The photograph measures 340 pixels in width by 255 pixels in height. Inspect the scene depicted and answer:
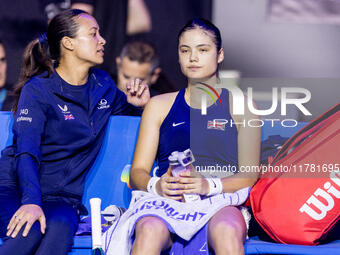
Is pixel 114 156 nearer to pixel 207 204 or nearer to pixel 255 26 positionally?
pixel 207 204

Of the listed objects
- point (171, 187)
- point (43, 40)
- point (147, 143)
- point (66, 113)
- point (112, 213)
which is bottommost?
point (112, 213)

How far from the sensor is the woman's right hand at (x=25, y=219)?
2.43 metres

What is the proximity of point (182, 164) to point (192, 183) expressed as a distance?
0.10 meters

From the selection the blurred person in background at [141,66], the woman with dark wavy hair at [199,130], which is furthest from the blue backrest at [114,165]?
the blurred person in background at [141,66]

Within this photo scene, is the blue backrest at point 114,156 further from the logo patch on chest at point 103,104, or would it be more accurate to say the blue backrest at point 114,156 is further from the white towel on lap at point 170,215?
the white towel on lap at point 170,215

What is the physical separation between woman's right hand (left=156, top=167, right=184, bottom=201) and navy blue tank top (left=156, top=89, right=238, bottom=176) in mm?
265

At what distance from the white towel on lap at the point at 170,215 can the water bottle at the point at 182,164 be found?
3 centimetres

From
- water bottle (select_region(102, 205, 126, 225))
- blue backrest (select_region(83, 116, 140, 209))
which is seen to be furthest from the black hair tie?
water bottle (select_region(102, 205, 126, 225))

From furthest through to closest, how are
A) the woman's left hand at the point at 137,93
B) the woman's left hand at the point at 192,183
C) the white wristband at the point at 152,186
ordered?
the woman's left hand at the point at 137,93 < the white wristband at the point at 152,186 < the woman's left hand at the point at 192,183

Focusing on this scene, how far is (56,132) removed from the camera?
286cm

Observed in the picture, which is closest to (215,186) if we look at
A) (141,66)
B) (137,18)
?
(141,66)

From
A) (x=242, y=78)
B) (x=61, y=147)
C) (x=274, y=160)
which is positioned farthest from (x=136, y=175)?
(x=242, y=78)

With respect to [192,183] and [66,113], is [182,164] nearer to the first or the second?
[192,183]

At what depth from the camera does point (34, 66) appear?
3.02 meters
